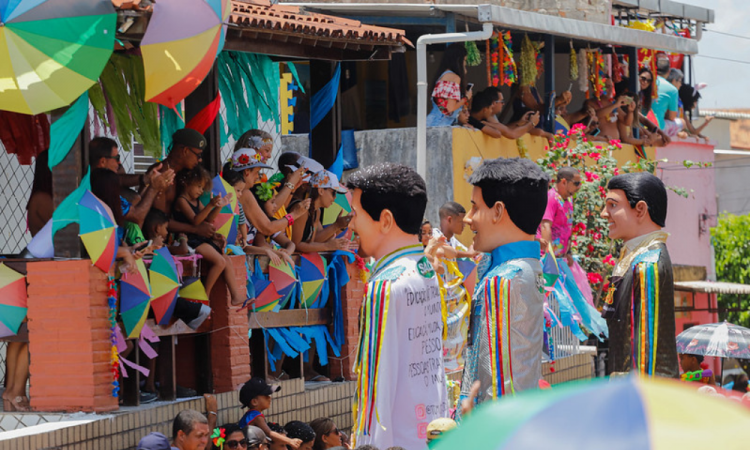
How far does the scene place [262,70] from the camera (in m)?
10.3

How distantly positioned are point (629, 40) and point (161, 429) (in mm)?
12930

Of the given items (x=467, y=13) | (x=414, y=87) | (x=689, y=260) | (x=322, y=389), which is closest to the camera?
(x=322, y=389)

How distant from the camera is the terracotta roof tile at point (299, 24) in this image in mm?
9406

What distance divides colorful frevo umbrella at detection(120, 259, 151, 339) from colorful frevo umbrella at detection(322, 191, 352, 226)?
298 cm

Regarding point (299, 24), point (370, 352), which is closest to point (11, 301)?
point (299, 24)

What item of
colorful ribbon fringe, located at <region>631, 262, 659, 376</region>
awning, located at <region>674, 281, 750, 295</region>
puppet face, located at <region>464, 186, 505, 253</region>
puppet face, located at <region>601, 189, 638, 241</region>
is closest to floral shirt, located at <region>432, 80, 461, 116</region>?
awning, located at <region>674, 281, 750, 295</region>

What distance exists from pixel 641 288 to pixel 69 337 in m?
3.66

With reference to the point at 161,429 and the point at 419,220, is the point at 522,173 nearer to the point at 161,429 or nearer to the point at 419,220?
the point at 419,220

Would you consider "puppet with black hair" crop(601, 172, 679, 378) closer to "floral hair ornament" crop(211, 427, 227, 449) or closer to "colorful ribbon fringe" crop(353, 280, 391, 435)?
"colorful ribbon fringe" crop(353, 280, 391, 435)

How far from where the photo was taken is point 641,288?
21.3ft

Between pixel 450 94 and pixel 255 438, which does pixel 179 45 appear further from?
pixel 450 94

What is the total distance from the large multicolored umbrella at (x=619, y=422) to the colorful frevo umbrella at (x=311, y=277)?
8352 mm

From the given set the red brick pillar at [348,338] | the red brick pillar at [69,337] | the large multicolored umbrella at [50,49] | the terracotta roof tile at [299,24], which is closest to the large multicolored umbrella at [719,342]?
the red brick pillar at [348,338]

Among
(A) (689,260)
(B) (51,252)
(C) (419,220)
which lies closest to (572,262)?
(B) (51,252)
